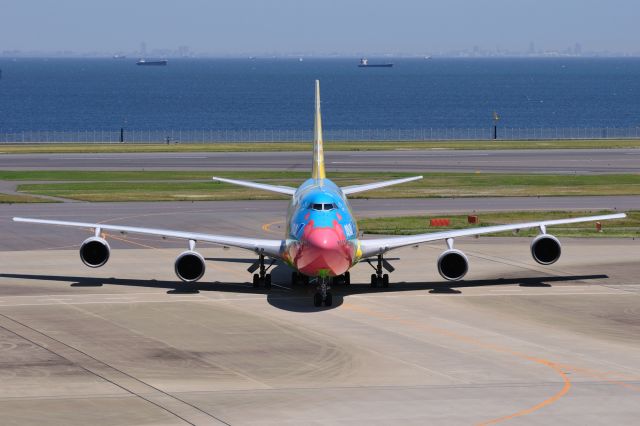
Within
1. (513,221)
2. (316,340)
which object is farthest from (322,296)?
(513,221)

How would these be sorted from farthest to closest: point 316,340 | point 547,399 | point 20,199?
1. point 20,199
2. point 316,340
3. point 547,399

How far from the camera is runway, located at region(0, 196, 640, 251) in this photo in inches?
2616

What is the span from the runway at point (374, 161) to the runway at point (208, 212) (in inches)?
926

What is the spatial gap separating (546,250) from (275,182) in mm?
46890

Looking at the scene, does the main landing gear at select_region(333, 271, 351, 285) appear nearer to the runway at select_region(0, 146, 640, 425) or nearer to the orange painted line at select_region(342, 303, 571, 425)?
the runway at select_region(0, 146, 640, 425)

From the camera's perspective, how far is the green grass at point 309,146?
5359 inches

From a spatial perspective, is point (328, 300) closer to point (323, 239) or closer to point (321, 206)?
point (323, 239)

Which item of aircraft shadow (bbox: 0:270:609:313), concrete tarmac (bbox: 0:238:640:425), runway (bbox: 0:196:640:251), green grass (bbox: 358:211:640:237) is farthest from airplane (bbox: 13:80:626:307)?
green grass (bbox: 358:211:640:237)

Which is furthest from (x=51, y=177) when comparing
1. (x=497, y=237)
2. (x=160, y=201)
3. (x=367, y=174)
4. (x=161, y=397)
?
(x=161, y=397)

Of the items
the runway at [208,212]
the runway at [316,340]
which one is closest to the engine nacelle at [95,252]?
the runway at [316,340]

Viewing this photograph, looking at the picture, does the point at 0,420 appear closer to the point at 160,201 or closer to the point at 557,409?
the point at 557,409

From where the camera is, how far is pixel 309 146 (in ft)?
467

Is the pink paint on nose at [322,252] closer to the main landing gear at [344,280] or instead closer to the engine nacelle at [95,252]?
the main landing gear at [344,280]

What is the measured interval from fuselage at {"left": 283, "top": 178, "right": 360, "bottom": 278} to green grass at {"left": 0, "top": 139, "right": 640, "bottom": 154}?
89.4m
